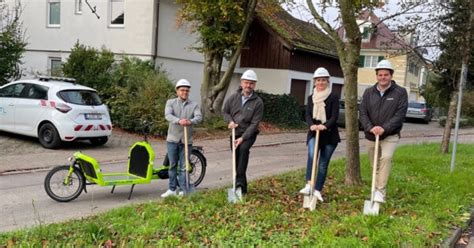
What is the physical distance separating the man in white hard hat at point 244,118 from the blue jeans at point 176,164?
909mm

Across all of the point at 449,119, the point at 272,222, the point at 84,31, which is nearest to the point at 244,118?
the point at 272,222

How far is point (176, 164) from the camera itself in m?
7.34

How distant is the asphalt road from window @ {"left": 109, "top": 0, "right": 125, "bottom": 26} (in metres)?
7.66

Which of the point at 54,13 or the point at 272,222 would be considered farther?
the point at 54,13

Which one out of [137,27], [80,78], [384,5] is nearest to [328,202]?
[384,5]

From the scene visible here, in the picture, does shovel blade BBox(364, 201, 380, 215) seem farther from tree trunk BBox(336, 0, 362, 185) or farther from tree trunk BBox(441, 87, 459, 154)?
tree trunk BBox(441, 87, 459, 154)

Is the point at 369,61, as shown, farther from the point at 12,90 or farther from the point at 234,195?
the point at 234,195

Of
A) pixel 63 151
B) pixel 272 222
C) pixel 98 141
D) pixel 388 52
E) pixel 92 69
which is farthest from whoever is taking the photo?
pixel 92 69

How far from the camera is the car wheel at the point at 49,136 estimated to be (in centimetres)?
1177

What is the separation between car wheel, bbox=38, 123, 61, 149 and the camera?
11.8 meters

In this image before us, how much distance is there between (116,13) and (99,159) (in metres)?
11.9

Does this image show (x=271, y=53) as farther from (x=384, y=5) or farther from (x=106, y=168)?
(x=106, y=168)

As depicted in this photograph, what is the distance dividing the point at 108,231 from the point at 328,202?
3.24 m

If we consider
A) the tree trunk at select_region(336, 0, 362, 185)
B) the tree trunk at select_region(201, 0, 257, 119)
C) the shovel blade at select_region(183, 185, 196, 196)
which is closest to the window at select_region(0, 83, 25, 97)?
the shovel blade at select_region(183, 185, 196, 196)
